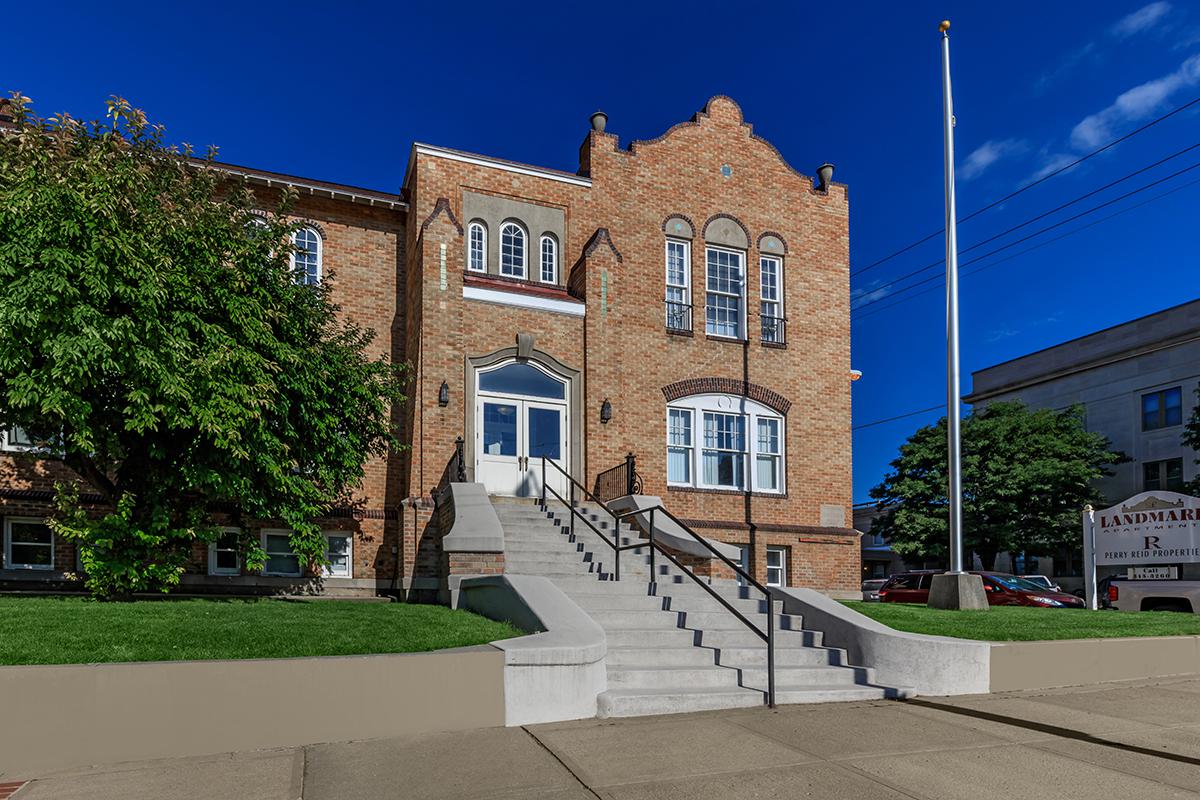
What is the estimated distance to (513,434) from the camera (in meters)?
17.3

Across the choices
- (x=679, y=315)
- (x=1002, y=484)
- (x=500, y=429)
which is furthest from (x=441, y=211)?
(x=1002, y=484)

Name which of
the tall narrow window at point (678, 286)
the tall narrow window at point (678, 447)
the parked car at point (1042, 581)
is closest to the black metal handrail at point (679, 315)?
the tall narrow window at point (678, 286)

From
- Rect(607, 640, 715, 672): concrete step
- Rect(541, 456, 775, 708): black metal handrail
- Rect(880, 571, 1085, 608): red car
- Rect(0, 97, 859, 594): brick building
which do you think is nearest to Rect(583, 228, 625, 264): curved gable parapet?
Rect(0, 97, 859, 594): brick building

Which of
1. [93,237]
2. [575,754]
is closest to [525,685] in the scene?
[575,754]

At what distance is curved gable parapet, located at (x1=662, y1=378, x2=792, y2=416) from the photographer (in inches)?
734

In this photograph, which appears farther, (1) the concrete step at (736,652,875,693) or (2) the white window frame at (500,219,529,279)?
(2) the white window frame at (500,219,529,279)

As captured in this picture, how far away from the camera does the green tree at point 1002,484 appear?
116ft

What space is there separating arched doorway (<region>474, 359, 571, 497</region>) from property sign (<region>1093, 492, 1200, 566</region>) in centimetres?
1111

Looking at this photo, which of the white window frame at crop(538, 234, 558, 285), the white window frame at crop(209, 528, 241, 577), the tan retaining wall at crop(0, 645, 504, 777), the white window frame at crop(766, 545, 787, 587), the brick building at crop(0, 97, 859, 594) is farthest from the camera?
the white window frame at crop(766, 545, 787, 587)

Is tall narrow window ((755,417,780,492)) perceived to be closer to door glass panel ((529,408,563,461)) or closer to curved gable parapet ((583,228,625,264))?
door glass panel ((529,408,563,461))

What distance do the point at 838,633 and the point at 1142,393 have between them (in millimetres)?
37189

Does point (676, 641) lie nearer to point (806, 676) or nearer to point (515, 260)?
point (806, 676)

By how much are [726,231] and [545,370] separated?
5350 mm

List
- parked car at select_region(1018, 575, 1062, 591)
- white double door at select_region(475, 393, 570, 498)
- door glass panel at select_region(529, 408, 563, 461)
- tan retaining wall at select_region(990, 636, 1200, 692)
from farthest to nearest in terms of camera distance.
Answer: parked car at select_region(1018, 575, 1062, 591)
door glass panel at select_region(529, 408, 563, 461)
white double door at select_region(475, 393, 570, 498)
tan retaining wall at select_region(990, 636, 1200, 692)
